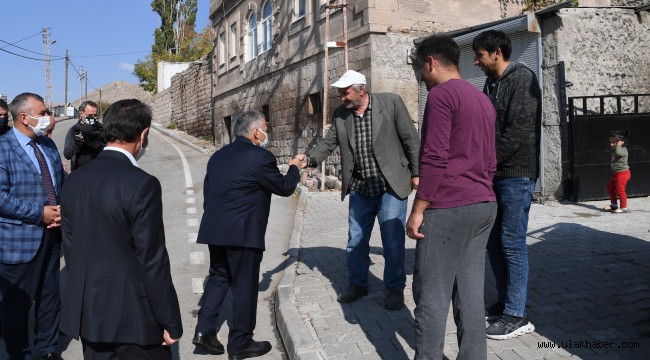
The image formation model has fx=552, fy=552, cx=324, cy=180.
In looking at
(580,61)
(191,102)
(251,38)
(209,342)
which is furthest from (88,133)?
(191,102)

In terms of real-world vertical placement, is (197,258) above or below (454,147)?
below

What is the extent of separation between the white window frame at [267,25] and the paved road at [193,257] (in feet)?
22.0

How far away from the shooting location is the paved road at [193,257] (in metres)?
4.59

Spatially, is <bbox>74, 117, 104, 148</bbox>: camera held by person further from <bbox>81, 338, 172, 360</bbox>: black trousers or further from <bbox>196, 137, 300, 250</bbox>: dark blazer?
<bbox>81, 338, 172, 360</bbox>: black trousers

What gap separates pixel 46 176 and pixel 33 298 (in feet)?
2.87

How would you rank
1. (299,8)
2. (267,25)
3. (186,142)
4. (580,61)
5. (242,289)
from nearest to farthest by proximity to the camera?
1. (242,289)
2. (580,61)
3. (299,8)
4. (267,25)
5. (186,142)

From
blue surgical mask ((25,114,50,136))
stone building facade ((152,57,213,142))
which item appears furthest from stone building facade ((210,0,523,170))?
blue surgical mask ((25,114,50,136))

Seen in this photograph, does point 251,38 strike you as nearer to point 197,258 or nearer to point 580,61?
point 580,61

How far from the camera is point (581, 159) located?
34.0ft

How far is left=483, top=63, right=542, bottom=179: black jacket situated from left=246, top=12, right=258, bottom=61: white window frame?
18808 mm

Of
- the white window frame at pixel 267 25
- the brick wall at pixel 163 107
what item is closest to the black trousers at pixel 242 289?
the white window frame at pixel 267 25

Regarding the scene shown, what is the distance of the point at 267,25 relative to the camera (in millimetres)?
20672

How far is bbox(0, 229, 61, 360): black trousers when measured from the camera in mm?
3773

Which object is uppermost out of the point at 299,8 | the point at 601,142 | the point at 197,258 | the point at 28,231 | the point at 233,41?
the point at 233,41
